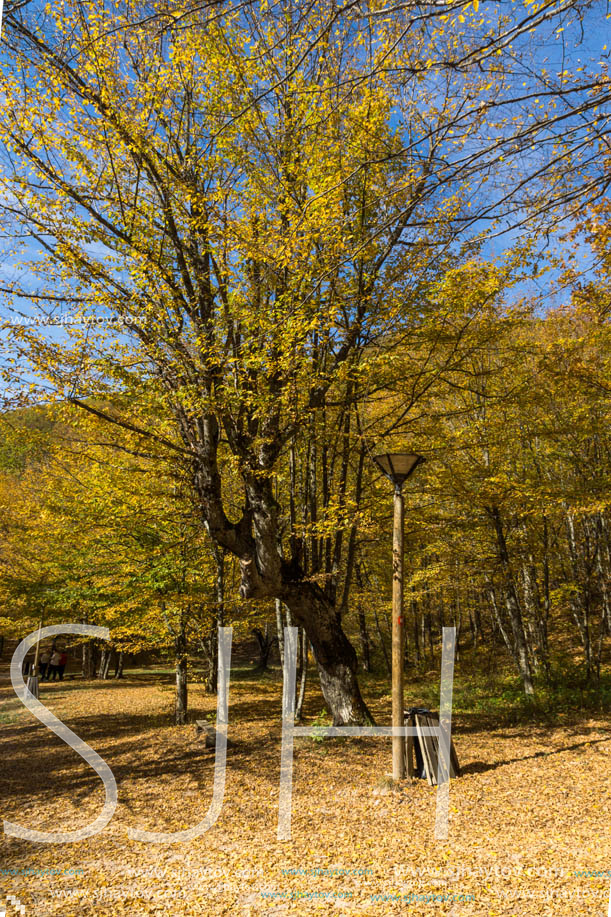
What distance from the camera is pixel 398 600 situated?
522cm

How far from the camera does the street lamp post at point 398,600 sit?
5.07 metres

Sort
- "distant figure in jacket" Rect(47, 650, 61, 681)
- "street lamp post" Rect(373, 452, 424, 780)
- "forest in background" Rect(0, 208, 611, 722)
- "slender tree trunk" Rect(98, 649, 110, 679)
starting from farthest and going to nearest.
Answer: "slender tree trunk" Rect(98, 649, 110, 679), "distant figure in jacket" Rect(47, 650, 61, 681), "forest in background" Rect(0, 208, 611, 722), "street lamp post" Rect(373, 452, 424, 780)

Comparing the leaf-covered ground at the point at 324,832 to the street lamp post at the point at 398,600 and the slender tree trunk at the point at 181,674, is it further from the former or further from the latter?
the slender tree trunk at the point at 181,674

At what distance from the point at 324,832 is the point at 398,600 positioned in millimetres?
2060

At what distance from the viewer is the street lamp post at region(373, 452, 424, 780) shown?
5.07m

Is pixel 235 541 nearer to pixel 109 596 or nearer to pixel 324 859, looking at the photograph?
pixel 324 859

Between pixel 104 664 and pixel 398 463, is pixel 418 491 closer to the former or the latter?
pixel 398 463

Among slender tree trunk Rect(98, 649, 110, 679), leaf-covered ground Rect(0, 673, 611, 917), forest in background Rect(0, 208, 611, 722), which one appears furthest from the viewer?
slender tree trunk Rect(98, 649, 110, 679)

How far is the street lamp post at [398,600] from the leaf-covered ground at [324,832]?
34 centimetres

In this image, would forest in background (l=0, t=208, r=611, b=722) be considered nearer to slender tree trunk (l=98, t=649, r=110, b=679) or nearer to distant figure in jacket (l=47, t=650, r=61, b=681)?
distant figure in jacket (l=47, t=650, r=61, b=681)

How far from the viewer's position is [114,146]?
6316 millimetres

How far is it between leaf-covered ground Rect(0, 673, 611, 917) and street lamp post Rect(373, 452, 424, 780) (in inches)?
13.4

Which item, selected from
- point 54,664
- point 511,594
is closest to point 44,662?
point 54,664

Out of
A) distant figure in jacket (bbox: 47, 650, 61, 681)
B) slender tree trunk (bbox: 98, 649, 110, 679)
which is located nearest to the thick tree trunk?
distant figure in jacket (bbox: 47, 650, 61, 681)
